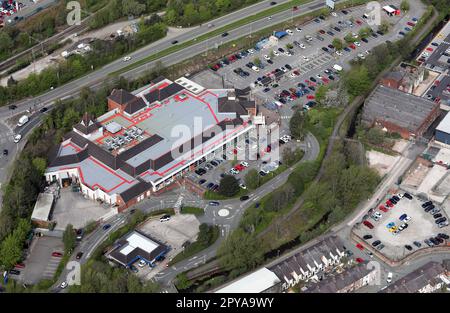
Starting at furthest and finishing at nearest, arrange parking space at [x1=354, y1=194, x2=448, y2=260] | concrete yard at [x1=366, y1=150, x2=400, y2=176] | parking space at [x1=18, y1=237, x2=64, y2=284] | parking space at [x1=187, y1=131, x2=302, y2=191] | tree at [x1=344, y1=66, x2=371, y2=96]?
tree at [x1=344, y1=66, x2=371, y2=96]
concrete yard at [x1=366, y1=150, x2=400, y2=176]
parking space at [x1=187, y1=131, x2=302, y2=191]
parking space at [x1=354, y1=194, x2=448, y2=260]
parking space at [x1=18, y1=237, x2=64, y2=284]

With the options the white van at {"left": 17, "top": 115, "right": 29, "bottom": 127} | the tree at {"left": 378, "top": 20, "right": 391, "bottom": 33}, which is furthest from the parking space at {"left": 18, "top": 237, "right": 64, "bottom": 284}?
the tree at {"left": 378, "top": 20, "right": 391, "bottom": 33}

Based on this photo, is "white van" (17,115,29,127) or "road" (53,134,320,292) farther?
"white van" (17,115,29,127)

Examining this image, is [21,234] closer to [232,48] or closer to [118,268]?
[118,268]

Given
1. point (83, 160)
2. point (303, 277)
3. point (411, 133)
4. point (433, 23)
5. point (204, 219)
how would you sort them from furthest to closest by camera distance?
point (433, 23) → point (411, 133) → point (83, 160) → point (204, 219) → point (303, 277)

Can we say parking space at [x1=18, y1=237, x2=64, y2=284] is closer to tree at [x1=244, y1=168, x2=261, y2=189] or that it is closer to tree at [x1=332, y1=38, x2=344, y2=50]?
tree at [x1=244, y1=168, x2=261, y2=189]

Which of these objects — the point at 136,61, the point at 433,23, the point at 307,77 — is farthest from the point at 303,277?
the point at 433,23

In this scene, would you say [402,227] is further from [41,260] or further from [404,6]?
[404,6]
